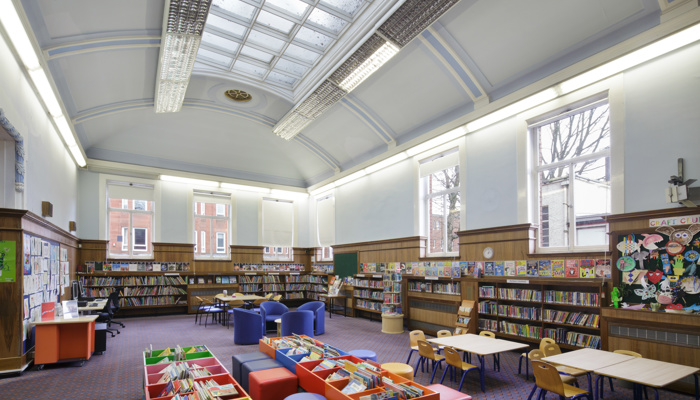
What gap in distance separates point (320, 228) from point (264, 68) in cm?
665

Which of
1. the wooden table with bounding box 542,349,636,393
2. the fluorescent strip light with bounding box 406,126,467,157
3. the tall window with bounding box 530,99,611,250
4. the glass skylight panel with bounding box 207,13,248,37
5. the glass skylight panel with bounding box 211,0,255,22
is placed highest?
the glass skylight panel with bounding box 211,0,255,22

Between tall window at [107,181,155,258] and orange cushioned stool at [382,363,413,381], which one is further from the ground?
tall window at [107,181,155,258]

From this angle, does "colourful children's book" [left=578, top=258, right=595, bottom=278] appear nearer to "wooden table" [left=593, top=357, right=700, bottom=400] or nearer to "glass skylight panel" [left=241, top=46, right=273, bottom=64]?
"wooden table" [left=593, top=357, right=700, bottom=400]

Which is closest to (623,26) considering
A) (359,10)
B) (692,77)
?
(692,77)

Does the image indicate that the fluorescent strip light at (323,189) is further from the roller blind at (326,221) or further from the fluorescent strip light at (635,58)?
the fluorescent strip light at (635,58)

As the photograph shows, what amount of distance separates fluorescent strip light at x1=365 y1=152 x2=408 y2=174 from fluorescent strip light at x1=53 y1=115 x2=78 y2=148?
7328mm

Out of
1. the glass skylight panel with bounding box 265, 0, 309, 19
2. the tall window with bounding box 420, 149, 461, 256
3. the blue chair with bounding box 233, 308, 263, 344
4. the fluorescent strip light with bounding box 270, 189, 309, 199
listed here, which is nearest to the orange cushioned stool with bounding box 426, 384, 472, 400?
the blue chair with bounding box 233, 308, 263, 344

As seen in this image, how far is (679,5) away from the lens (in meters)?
4.97

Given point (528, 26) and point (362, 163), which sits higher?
point (528, 26)

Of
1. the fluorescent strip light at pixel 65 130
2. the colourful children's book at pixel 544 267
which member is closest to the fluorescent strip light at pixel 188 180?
the fluorescent strip light at pixel 65 130

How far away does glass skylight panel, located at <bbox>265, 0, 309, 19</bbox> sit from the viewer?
7.22 meters

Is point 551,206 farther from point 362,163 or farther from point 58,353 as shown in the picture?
point 58,353

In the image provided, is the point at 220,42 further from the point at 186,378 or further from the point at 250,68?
the point at 186,378

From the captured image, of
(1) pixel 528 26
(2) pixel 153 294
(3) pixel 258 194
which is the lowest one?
(2) pixel 153 294
